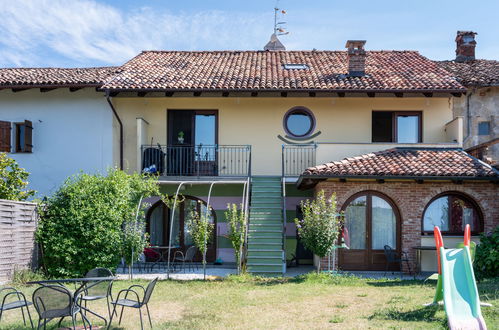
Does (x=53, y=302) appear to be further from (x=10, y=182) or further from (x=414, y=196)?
(x=414, y=196)

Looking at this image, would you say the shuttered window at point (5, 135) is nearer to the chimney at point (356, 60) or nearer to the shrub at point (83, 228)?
the shrub at point (83, 228)

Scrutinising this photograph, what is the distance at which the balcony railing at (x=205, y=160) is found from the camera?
53.7 ft

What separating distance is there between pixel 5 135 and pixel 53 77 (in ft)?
7.87

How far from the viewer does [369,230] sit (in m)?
14.4

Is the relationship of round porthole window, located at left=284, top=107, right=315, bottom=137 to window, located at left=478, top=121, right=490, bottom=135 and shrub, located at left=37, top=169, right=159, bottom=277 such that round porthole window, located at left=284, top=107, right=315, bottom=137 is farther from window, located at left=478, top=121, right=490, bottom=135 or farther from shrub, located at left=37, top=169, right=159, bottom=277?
window, located at left=478, top=121, right=490, bottom=135

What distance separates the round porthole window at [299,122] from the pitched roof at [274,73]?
1.08 m

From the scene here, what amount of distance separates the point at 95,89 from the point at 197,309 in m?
9.91

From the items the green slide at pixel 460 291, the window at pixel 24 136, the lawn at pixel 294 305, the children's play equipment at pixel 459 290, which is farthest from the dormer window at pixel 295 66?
the green slide at pixel 460 291

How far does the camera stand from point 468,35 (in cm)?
2173

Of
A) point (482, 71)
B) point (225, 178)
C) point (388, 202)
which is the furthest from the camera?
point (482, 71)

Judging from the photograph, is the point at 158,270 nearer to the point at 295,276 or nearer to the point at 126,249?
the point at 126,249

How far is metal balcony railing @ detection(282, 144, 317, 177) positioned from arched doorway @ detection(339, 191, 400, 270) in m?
2.53

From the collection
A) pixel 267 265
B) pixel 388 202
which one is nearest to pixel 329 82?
pixel 388 202

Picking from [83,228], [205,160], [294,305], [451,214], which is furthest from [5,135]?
[451,214]
